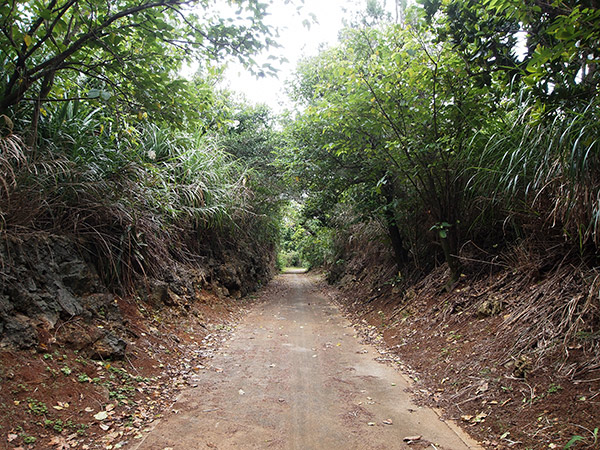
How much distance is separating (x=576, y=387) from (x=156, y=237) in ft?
17.9

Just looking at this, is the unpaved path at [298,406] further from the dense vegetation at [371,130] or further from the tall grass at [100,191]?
the tall grass at [100,191]

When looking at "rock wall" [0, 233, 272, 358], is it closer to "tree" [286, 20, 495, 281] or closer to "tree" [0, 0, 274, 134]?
"tree" [0, 0, 274, 134]

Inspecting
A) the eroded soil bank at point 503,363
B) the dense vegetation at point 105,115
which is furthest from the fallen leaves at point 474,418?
the dense vegetation at point 105,115

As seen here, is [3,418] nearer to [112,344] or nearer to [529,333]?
[112,344]

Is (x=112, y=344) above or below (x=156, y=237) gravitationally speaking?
below

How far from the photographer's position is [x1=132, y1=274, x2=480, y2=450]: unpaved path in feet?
8.91

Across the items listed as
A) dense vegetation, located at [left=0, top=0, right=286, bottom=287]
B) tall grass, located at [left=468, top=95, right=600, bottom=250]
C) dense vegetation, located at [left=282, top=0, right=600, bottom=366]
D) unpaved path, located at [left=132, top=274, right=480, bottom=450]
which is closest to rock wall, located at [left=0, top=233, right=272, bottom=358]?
dense vegetation, located at [left=0, top=0, right=286, bottom=287]

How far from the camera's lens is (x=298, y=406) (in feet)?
11.0

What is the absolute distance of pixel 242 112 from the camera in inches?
572

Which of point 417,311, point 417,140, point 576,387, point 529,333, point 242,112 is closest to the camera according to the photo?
point 576,387

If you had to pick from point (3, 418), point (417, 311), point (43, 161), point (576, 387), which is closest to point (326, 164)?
point (417, 311)

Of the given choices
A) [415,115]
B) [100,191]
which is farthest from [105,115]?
[415,115]

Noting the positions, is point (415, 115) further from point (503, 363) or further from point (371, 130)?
point (503, 363)

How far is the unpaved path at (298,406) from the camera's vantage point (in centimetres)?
272
